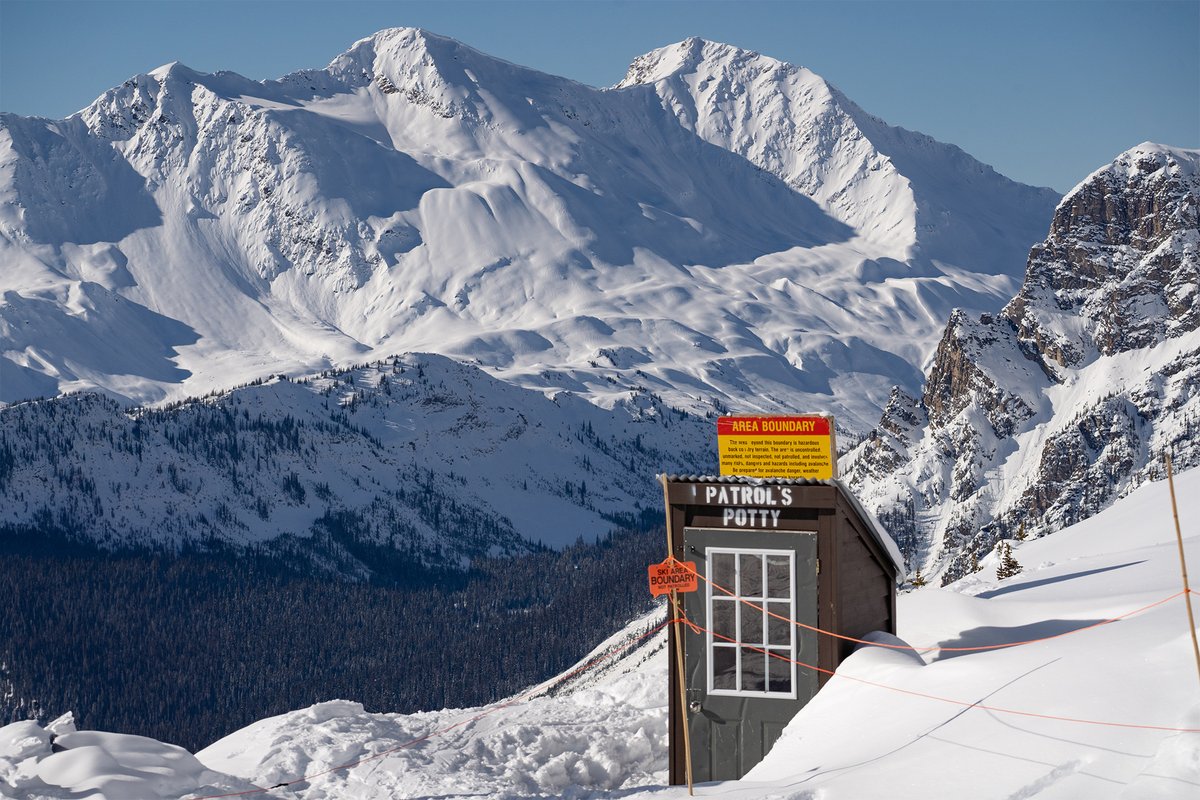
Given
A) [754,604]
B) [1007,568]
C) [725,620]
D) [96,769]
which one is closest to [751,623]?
[754,604]

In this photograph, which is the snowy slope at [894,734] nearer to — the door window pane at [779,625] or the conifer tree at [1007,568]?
the door window pane at [779,625]

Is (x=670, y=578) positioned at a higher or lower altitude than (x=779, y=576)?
lower

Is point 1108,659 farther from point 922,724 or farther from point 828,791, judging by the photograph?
point 828,791

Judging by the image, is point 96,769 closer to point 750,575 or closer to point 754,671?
point 754,671

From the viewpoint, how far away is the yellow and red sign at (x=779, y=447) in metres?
30.2

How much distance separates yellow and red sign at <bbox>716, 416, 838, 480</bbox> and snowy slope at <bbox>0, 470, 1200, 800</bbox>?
4.01 meters

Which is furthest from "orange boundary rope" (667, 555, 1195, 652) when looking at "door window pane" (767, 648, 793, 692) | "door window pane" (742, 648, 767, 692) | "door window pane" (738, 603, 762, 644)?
"door window pane" (742, 648, 767, 692)

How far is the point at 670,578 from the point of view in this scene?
27.8m

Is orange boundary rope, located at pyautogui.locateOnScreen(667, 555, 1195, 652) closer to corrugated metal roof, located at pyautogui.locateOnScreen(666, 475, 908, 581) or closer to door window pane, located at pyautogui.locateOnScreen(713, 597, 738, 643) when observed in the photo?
door window pane, located at pyautogui.locateOnScreen(713, 597, 738, 643)

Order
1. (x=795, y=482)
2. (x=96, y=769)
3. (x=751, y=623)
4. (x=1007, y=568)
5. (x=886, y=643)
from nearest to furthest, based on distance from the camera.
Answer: (x=96, y=769)
(x=795, y=482)
(x=751, y=623)
(x=886, y=643)
(x=1007, y=568)

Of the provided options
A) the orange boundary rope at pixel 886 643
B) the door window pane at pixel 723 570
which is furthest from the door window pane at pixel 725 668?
the door window pane at pixel 723 570

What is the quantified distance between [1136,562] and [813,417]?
1572 cm

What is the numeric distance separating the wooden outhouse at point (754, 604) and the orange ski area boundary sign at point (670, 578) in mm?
1088

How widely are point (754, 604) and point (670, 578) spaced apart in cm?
272
